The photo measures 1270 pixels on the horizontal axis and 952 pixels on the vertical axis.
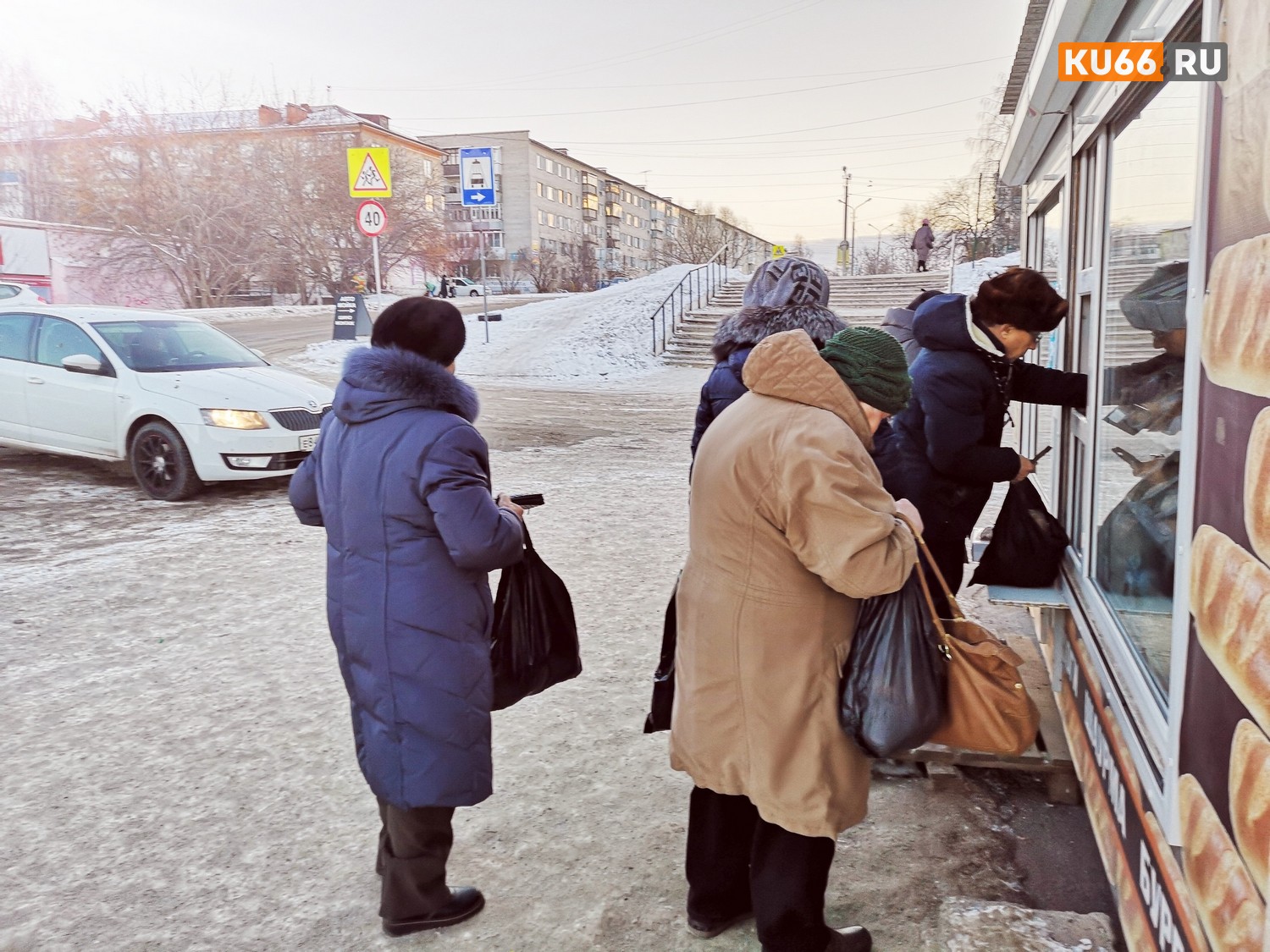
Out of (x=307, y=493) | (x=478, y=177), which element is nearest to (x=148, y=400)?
(x=307, y=493)

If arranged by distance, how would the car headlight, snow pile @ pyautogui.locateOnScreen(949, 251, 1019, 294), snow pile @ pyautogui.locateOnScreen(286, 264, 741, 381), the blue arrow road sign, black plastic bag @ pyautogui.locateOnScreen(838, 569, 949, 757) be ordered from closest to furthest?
black plastic bag @ pyautogui.locateOnScreen(838, 569, 949, 757) < the car headlight < the blue arrow road sign < snow pile @ pyautogui.locateOnScreen(286, 264, 741, 381) < snow pile @ pyautogui.locateOnScreen(949, 251, 1019, 294)

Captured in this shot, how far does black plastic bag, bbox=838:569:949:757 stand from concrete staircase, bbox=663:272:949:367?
57.2 feet

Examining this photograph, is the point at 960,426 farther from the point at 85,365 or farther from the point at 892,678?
the point at 85,365

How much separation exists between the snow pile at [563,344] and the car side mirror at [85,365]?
9.44 metres

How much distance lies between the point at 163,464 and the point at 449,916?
21.8 ft

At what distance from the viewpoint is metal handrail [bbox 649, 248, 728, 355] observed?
22812mm

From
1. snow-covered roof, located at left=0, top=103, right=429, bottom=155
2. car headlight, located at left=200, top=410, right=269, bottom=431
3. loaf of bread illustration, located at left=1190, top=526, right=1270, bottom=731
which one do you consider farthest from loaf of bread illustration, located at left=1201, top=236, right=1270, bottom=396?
snow-covered roof, located at left=0, top=103, right=429, bottom=155

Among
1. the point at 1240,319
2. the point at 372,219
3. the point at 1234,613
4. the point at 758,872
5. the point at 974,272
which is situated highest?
the point at 372,219

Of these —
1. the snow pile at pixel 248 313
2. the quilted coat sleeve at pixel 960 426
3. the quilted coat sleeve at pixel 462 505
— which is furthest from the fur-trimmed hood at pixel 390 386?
the snow pile at pixel 248 313

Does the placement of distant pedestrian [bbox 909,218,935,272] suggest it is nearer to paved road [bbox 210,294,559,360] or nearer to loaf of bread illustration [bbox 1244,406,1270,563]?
paved road [bbox 210,294,559,360]

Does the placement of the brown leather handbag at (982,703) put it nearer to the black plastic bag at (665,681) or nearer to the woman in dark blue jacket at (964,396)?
the black plastic bag at (665,681)

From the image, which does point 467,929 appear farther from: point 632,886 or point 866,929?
point 866,929

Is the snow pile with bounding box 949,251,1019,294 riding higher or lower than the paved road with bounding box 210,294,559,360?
higher

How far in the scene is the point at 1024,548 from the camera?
3.52m
